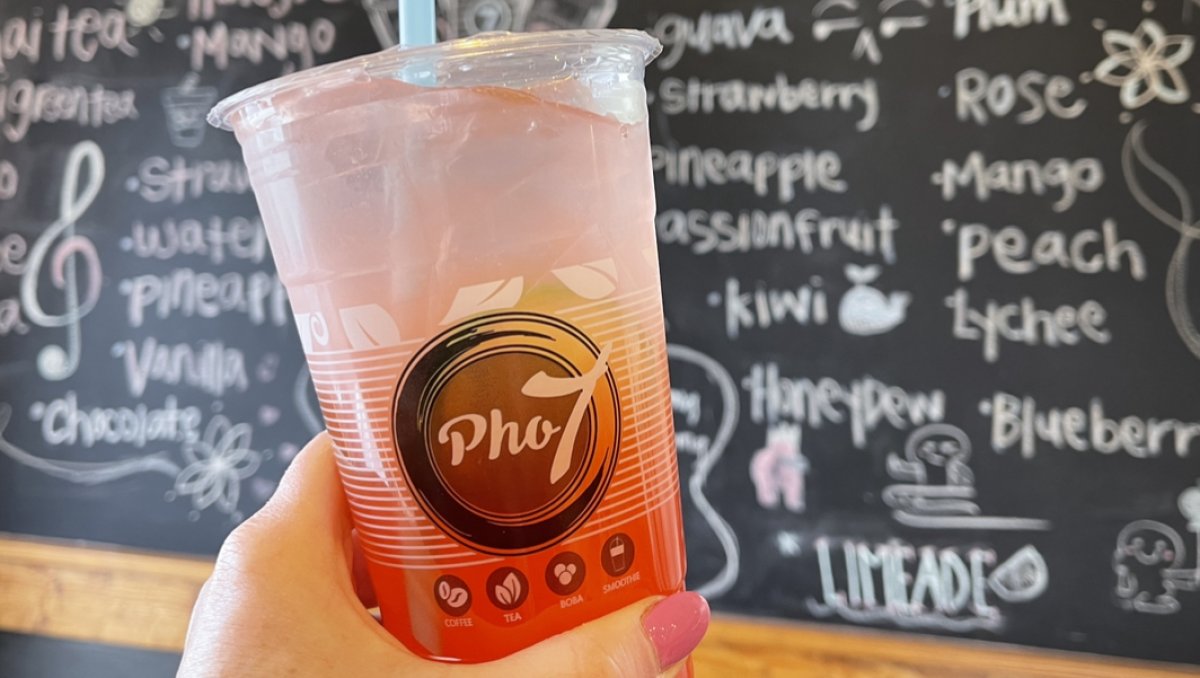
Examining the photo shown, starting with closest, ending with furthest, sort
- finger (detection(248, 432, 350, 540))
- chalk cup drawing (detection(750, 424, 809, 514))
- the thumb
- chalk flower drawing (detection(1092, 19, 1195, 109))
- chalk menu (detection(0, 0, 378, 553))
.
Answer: the thumb, finger (detection(248, 432, 350, 540)), chalk flower drawing (detection(1092, 19, 1195, 109)), chalk cup drawing (detection(750, 424, 809, 514)), chalk menu (detection(0, 0, 378, 553))

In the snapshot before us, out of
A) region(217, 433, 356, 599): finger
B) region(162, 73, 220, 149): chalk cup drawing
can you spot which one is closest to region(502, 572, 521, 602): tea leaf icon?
region(217, 433, 356, 599): finger

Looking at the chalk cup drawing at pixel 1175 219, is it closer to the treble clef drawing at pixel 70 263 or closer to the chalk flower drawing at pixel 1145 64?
the chalk flower drawing at pixel 1145 64

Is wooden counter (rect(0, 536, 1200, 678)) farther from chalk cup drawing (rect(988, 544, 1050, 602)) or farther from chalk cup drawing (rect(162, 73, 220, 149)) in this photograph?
chalk cup drawing (rect(162, 73, 220, 149))

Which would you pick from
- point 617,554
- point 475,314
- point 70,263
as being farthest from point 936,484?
point 70,263

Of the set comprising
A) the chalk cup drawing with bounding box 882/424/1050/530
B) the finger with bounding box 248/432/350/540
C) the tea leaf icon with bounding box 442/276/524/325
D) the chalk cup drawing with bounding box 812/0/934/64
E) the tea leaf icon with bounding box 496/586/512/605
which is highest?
the chalk cup drawing with bounding box 812/0/934/64

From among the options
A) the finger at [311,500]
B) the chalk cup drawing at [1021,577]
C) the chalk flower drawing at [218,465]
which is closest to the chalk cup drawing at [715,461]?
the chalk cup drawing at [1021,577]

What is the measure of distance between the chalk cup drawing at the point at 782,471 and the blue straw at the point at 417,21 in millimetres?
741

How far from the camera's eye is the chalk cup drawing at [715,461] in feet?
3.57

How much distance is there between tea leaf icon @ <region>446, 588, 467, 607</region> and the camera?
465 mm

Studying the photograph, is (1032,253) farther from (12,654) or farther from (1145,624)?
(12,654)

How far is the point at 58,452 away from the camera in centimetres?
134

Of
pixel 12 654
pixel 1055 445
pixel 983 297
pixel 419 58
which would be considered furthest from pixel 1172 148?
pixel 12 654

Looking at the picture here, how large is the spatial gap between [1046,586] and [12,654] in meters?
1.61

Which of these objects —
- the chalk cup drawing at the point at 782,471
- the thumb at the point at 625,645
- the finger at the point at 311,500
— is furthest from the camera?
the chalk cup drawing at the point at 782,471
